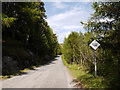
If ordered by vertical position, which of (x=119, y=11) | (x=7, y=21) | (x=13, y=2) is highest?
(x=13, y=2)

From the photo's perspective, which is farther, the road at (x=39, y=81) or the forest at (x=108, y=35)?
the road at (x=39, y=81)

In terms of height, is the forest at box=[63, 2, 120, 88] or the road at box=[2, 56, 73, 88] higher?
the forest at box=[63, 2, 120, 88]

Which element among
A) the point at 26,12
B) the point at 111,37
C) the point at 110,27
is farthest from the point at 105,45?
the point at 26,12

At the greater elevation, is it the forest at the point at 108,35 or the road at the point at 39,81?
the forest at the point at 108,35

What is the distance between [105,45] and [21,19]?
16261 millimetres

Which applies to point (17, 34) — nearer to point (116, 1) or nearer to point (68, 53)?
point (68, 53)

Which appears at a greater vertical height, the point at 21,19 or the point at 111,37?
the point at 21,19

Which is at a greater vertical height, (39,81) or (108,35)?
(108,35)

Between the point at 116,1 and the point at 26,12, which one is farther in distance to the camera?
the point at 26,12

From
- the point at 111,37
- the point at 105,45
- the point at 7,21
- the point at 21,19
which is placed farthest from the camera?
the point at 21,19

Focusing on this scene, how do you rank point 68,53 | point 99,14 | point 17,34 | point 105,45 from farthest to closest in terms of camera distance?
point 17,34 < point 68,53 < point 99,14 < point 105,45

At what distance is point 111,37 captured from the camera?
5031 millimetres

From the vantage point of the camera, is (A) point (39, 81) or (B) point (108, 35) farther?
(A) point (39, 81)

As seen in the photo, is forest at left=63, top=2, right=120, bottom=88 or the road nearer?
forest at left=63, top=2, right=120, bottom=88
